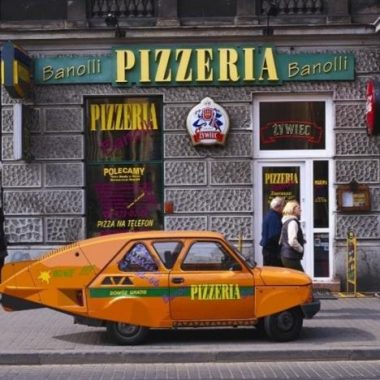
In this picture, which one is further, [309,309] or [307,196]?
[307,196]

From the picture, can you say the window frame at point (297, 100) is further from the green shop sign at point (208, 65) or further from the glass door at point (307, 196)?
the green shop sign at point (208, 65)

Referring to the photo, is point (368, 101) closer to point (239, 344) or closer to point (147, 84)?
point (147, 84)

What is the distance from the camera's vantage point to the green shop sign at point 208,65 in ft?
43.1

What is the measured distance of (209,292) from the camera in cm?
860

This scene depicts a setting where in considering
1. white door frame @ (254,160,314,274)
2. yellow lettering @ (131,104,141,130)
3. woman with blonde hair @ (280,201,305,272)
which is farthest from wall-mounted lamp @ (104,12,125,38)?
woman with blonde hair @ (280,201,305,272)

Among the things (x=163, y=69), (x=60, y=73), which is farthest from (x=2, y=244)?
(x=163, y=69)

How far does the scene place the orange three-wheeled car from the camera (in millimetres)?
8609

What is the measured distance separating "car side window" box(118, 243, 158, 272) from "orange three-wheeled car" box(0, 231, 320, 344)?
12mm

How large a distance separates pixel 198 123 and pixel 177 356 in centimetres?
576

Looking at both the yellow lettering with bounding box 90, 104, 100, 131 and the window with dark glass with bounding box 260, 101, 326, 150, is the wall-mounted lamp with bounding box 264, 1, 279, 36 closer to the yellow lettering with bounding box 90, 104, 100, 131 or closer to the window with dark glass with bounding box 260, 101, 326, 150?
the window with dark glass with bounding box 260, 101, 326, 150

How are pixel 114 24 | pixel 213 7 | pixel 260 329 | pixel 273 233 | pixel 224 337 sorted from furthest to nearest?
pixel 213 7 < pixel 114 24 < pixel 273 233 < pixel 260 329 < pixel 224 337

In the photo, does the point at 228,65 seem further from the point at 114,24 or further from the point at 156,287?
the point at 156,287

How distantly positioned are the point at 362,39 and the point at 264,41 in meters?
1.82

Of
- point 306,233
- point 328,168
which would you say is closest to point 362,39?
point 328,168
